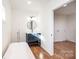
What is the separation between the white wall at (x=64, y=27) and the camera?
636cm

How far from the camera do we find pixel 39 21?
17.6 feet

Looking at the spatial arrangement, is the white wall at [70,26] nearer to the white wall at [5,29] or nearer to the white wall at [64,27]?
the white wall at [64,27]

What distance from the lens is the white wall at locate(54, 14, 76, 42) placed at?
251 inches

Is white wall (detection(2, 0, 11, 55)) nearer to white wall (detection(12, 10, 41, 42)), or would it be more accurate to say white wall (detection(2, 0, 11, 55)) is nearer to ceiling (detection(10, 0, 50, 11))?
ceiling (detection(10, 0, 50, 11))

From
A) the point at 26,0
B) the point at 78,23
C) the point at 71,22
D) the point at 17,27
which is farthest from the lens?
the point at 71,22

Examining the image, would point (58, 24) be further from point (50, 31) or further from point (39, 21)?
point (50, 31)

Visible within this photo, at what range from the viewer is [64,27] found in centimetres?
662

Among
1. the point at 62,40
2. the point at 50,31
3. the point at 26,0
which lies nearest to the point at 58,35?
the point at 62,40

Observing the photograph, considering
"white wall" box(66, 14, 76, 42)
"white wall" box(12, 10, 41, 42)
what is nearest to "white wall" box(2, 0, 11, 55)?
"white wall" box(12, 10, 41, 42)

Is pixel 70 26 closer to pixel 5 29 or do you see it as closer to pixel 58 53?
pixel 58 53

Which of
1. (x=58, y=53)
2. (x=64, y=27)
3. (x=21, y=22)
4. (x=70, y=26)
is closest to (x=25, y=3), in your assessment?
(x=21, y=22)

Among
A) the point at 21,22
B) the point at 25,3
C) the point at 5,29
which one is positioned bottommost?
the point at 5,29

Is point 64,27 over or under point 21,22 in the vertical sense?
under

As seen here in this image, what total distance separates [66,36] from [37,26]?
9.19 ft
